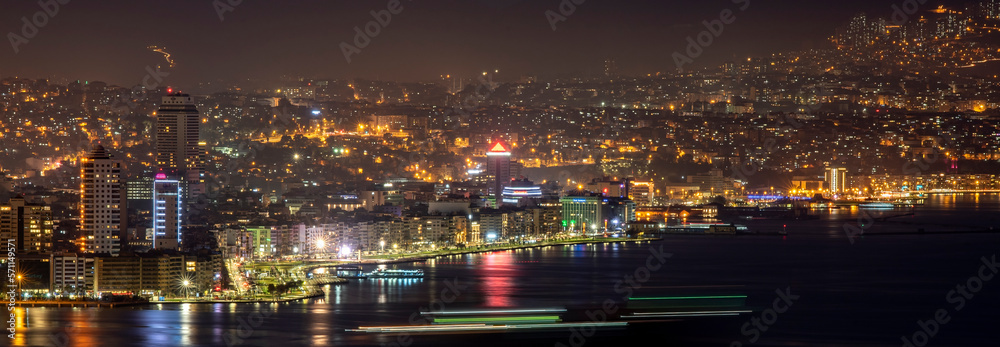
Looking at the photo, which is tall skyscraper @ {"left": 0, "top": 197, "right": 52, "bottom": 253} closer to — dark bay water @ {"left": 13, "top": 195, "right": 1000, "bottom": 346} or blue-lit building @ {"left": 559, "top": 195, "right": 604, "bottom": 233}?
dark bay water @ {"left": 13, "top": 195, "right": 1000, "bottom": 346}

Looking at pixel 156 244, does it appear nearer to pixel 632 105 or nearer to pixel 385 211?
pixel 385 211

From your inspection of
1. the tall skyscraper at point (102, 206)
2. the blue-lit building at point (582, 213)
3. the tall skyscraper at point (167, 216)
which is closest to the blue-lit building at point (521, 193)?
the blue-lit building at point (582, 213)

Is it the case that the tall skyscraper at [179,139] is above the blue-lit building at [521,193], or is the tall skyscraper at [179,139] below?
above

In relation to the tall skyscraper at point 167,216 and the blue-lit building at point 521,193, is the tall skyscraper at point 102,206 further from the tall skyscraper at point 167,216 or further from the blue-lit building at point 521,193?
the blue-lit building at point 521,193

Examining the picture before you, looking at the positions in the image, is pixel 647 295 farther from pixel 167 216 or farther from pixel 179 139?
pixel 179 139

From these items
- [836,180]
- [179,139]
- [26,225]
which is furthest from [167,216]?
[836,180]

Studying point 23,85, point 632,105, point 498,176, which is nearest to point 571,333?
point 498,176

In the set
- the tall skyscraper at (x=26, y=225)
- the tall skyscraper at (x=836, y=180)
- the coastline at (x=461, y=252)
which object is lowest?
the coastline at (x=461, y=252)

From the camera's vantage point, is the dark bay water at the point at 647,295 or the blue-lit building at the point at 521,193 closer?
the dark bay water at the point at 647,295
